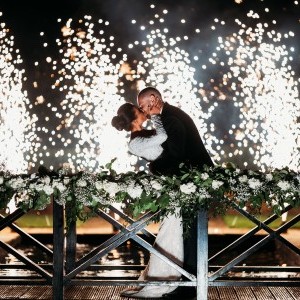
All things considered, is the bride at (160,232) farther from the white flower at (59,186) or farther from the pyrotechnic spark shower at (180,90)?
the pyrotechnic spark shower at (180,90)

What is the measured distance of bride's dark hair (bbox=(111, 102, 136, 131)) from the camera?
18.1ft

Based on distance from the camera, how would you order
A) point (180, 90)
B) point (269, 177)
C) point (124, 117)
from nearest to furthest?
1. point (269, 177)
2. point (124, 117)
3. point (180, 90)

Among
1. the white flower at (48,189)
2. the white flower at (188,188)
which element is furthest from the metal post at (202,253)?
the white flower at (48,189)

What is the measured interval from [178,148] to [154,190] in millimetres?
757

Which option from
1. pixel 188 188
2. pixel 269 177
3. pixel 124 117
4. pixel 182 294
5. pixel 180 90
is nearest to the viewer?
pixel 188 188

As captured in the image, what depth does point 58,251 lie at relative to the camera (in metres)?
4.87

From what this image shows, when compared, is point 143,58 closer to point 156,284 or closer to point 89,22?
point 89,22

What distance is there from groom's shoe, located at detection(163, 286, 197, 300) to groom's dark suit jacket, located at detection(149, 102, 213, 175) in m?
1.06

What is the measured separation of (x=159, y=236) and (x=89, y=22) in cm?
2187

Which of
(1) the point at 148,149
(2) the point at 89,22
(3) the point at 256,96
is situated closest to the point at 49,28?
(2) the point at 89,22

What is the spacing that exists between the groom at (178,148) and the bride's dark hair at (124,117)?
0.20m

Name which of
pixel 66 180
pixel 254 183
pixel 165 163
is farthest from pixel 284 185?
pixel 66 180

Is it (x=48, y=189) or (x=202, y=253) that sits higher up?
(x=48, y=189)

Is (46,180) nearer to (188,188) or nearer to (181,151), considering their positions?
(188,188)
